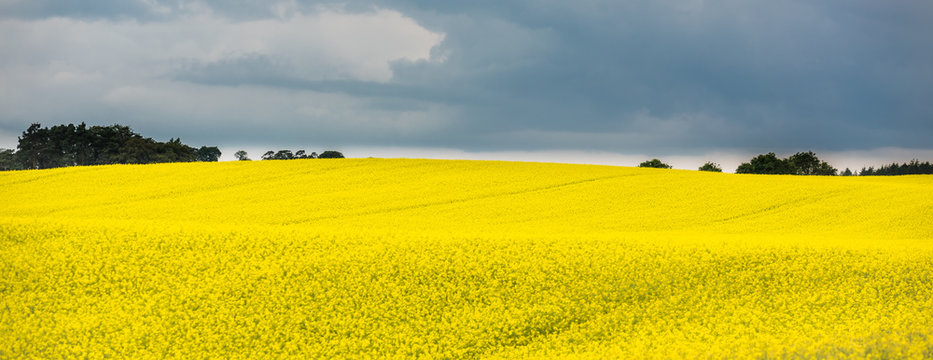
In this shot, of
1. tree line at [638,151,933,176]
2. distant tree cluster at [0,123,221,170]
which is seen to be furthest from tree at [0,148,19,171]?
tree line at [638,151,933,176]

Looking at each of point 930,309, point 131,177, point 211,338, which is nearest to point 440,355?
point 211,338

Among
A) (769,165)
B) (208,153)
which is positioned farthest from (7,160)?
(769,165)

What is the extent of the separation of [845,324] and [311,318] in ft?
34.8

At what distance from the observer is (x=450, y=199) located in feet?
108

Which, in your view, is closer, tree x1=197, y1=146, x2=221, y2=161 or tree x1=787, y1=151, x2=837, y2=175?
tree x1=787, y1=151, x2=837, y2=175

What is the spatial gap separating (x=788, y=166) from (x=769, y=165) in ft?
7.61

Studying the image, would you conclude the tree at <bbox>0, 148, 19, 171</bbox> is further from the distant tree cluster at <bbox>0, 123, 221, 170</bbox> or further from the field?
the field

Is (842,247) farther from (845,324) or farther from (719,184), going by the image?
(719,184)

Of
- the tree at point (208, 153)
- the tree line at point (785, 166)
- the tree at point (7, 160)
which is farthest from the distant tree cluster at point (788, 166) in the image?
the tree at point (7, 160)

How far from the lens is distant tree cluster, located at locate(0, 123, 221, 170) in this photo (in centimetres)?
8819

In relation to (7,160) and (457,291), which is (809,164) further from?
(7,160)

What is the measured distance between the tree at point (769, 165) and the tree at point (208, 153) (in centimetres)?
7242

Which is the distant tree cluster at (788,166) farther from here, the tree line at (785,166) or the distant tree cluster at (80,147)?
the distant tree cluster at (80,147)

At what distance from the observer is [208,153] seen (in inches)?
4471
